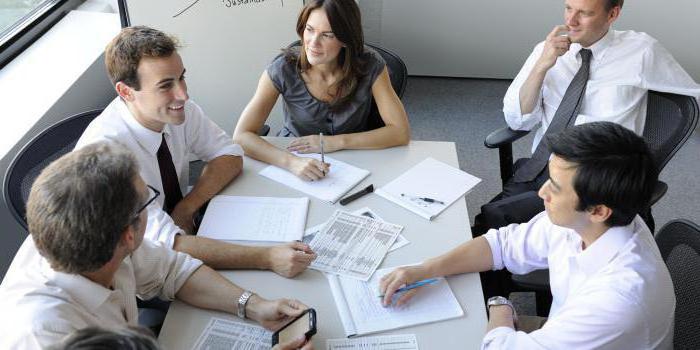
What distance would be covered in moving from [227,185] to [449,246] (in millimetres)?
776

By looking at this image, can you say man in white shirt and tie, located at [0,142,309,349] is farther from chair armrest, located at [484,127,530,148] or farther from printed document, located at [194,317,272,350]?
chair armrest, located at [484,127,530,148]

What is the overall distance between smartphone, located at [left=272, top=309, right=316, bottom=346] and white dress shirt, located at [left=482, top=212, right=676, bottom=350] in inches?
15.8

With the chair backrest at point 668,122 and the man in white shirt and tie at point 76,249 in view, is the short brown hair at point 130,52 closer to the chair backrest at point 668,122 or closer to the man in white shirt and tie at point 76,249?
the man in white shirt and tie at point 76,249

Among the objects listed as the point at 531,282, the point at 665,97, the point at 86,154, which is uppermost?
the point at 86,154

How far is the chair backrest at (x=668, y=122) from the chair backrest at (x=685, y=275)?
57 centimetres

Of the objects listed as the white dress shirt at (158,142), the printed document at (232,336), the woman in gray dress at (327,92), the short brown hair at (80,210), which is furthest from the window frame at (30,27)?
the printed document at (232,336)

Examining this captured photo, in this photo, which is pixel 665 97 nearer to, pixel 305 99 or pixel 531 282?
pixel 531 282

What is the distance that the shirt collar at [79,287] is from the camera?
1.19m

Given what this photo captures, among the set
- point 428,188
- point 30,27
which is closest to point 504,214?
point 428,188

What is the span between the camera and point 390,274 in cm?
153

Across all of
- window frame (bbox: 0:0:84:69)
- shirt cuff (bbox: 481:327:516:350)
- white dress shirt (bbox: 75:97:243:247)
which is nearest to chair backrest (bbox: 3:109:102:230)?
white dress shirt (bbox: 75:97:243:247)

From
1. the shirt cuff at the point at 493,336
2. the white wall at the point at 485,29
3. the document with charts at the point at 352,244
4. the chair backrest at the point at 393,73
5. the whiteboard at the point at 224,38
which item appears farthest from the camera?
the white wall at the point at 485,29

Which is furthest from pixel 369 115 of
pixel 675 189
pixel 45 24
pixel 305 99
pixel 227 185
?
pixel 675 189

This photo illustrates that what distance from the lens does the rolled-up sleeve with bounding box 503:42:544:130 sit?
2.35 m
